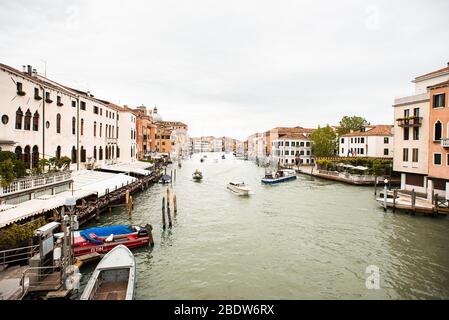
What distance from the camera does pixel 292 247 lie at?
15586 mm

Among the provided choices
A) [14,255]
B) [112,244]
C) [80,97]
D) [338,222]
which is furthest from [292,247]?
[80,97]

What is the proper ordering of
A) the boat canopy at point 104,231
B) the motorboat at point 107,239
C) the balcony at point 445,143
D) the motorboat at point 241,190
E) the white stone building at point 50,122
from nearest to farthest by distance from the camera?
the motorboat at point 107,239
the boat canopy at point 104,231
the white stone building at point 50,122
the balcony at point 445,143
the motorboat at point 241,190

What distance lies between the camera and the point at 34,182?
1669 cm

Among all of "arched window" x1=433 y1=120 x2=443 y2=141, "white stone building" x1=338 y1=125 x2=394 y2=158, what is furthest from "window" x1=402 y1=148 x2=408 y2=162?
"white stone building" x1=338 y1=125 x2=394 y2=158

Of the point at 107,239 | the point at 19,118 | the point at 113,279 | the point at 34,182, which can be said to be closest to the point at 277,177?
the point at 107,239

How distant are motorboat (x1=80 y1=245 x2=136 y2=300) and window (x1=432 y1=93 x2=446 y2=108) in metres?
25.3

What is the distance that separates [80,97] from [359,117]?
200 feet

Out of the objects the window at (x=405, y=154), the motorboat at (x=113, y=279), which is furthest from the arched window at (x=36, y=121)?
the window at (x=405, y=154)

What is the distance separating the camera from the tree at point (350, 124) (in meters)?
67.9

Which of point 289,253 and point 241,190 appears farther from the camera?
point 241,190

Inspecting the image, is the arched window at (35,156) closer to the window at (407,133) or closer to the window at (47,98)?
the window at (47,98)

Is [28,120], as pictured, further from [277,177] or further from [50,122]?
[277,177]

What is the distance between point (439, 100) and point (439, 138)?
9.95ft

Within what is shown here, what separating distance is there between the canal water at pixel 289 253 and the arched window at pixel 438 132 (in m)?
7.11
